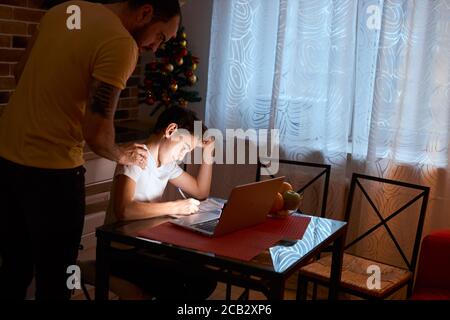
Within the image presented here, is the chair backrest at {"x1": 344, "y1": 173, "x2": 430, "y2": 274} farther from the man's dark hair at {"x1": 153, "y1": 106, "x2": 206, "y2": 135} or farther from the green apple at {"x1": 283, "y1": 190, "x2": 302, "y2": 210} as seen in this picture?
the man's dark hair at {"x1": 153, "y1": 106, "x2": 206, "y2": 135}

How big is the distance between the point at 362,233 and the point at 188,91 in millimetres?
1279

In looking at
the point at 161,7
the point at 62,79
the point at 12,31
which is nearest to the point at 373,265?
the point at 161,7

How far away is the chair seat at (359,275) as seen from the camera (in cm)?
238

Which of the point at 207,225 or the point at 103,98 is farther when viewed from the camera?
the point at 207,225

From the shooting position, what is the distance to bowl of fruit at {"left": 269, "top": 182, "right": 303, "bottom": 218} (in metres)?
2.03

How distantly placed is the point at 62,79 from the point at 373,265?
1.65 meters

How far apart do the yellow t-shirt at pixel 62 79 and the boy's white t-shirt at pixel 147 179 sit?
0.85 feet

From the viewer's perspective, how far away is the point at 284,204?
207cm

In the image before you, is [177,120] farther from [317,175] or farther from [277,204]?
[317,175]

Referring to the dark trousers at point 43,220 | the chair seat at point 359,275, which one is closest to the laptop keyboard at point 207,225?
the dark trousers at point 43,220

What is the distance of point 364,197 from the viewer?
9.80ft
